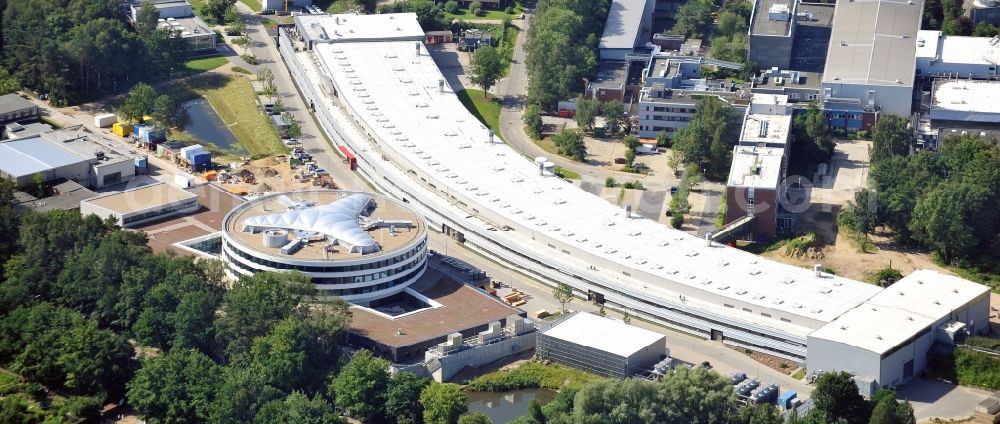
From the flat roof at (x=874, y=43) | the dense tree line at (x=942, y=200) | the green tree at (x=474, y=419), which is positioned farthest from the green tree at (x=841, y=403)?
the flat roof at (x=874, y=43)

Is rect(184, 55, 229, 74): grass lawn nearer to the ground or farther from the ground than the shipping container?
farther from the ground

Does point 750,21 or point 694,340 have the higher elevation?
point 750,21

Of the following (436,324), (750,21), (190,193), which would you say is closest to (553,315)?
(436,324)

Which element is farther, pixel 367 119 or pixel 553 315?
pixel 367 119

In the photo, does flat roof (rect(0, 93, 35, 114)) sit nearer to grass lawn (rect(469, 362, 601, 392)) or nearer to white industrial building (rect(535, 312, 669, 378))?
grass lawn (rect(469, 362, 601, 392))

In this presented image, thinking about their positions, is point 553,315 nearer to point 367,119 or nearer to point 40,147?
point 367,119

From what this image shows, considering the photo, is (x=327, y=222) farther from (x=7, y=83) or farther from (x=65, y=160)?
(x=7, y=83)

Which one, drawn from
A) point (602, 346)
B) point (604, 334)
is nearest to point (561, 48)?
point (604, 334)

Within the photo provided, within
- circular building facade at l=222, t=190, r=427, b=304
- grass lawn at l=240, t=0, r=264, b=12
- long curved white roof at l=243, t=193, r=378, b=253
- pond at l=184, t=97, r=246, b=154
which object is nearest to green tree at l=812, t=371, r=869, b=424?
circular building facade at l=222, t=190, r=427, b=304
